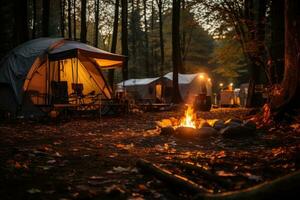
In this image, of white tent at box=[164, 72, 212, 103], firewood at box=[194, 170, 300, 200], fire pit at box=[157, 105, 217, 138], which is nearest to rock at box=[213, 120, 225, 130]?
fire pit at box=[157, 105, 217, 138]

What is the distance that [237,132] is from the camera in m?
8.12

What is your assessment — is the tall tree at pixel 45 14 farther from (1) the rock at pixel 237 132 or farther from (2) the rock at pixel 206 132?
(1) the rock at pixel 237 132

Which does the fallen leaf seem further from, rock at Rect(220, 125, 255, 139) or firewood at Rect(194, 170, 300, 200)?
rock at Rect(220, 125, 255, 139)

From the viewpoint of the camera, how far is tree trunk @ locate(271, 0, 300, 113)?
8867mm

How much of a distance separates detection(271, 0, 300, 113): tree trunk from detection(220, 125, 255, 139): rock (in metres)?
1.50

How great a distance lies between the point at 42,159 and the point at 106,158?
0.96 metres

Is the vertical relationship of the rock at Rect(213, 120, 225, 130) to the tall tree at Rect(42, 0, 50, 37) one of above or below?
below

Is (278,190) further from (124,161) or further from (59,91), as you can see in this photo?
(59,91)

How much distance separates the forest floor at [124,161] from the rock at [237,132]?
0.23m

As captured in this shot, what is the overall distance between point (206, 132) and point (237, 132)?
2.28 feet

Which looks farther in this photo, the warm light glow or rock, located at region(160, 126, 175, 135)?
the warm light glow

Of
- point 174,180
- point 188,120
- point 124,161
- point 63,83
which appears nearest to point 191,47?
point 63,83

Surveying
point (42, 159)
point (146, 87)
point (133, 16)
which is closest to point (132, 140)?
point (42, 159)

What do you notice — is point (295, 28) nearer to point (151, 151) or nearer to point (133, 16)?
point (151, 151)
